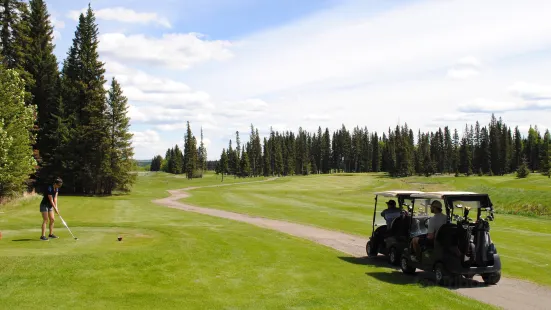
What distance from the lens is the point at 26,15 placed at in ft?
180

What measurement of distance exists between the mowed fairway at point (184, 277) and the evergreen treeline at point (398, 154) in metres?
122

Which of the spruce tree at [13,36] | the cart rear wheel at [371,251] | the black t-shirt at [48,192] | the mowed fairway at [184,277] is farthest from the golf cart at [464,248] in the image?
the spruce tree at [13,36]

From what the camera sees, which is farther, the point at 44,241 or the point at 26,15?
the point at 26,15

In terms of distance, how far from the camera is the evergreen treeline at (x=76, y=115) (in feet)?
182

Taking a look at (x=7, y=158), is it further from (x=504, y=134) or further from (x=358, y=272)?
(x=504, y=134)

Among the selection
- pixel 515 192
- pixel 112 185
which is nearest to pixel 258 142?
pixel 112 185

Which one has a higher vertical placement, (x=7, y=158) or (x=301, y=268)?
(x=7, y=158)

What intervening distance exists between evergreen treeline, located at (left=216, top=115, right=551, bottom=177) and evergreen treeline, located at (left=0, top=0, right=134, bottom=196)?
8305 centimetres

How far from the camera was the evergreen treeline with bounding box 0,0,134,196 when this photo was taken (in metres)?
55.5

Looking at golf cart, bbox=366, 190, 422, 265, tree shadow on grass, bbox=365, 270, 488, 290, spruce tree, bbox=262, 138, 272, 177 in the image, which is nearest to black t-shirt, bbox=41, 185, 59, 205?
tree shadow on grass, bbox=365, 270, 488, 290

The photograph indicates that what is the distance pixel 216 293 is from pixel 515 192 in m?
44.8

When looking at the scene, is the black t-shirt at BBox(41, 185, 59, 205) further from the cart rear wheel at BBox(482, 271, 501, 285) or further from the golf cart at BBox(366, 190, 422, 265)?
the cart rear wheel at BBox(482, 271, 501, 285)

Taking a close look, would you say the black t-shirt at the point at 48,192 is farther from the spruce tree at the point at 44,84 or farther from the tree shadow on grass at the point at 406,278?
the spruce tree at the point at 44,84

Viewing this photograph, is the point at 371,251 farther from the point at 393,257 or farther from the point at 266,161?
the point at 266,161
